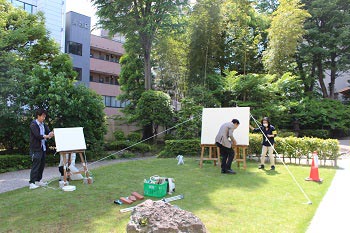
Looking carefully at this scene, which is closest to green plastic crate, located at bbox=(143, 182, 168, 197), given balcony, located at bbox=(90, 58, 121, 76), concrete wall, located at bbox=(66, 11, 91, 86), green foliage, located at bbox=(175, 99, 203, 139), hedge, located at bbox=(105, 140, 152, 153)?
green foliage, located at bbox=(175, 99, 203, 139)

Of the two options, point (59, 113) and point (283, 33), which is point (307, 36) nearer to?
point (283, 33)

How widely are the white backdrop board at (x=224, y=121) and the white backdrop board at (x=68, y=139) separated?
3.93m

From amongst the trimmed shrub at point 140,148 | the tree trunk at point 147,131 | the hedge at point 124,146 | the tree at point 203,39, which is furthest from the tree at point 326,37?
the hedge at point 124,146

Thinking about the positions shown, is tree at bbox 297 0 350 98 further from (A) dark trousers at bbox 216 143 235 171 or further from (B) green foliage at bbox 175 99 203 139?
(A) dark trousers at bbox 216 143 235 171

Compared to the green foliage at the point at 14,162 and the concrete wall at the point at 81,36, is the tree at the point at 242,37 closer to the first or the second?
the green foliage at the point at 14,162

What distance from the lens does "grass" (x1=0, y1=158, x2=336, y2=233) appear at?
12.7ft

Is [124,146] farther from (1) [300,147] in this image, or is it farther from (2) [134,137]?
(1) [300,147]

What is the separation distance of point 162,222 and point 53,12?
24921mm

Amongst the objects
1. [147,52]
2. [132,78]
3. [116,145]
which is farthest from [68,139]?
[132,78]

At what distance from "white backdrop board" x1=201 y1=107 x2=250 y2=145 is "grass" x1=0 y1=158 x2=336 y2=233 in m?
1.34

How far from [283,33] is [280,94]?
3.67 metres

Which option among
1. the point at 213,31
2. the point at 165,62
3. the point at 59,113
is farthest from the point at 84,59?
the point at 59,113

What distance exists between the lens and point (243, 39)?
18.4 m

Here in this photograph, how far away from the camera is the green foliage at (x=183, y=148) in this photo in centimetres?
1199
